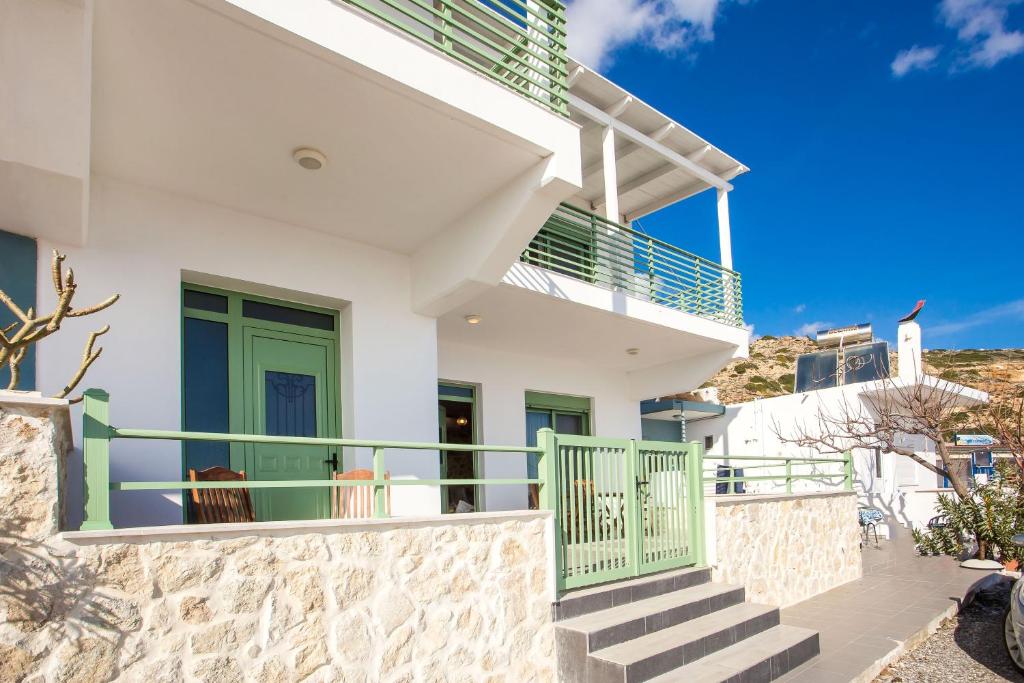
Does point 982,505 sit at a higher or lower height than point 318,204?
lower

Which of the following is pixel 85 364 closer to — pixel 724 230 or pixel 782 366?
pixel 724 230

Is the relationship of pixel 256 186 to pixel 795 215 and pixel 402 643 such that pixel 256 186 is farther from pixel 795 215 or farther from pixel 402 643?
pixel 795 215

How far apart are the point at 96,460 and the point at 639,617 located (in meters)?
4.35

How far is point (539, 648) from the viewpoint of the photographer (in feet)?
17.4

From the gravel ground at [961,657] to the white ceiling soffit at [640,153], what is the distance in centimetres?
760

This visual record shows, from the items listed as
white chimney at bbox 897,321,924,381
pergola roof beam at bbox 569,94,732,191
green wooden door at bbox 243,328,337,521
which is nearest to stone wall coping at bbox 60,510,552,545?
green wooden door at bbox 243,328,337,521

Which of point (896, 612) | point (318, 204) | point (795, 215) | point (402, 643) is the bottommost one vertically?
point (896, 612)

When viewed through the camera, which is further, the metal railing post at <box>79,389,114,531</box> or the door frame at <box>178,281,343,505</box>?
the door frame at <box>178,281,343,505</box>

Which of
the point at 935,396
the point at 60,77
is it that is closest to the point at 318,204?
the point at 60,77

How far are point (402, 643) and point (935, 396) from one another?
43.1ft

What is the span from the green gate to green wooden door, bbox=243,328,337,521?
8.52 ft

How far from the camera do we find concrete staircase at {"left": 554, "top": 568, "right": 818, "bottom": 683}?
520cm

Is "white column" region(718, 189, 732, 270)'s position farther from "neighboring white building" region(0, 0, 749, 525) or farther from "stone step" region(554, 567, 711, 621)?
"stone step" region(554, 567, 711, 621)

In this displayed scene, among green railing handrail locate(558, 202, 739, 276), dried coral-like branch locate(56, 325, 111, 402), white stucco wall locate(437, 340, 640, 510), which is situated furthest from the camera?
white stucco wall locate(437, 340, 640, 510)
